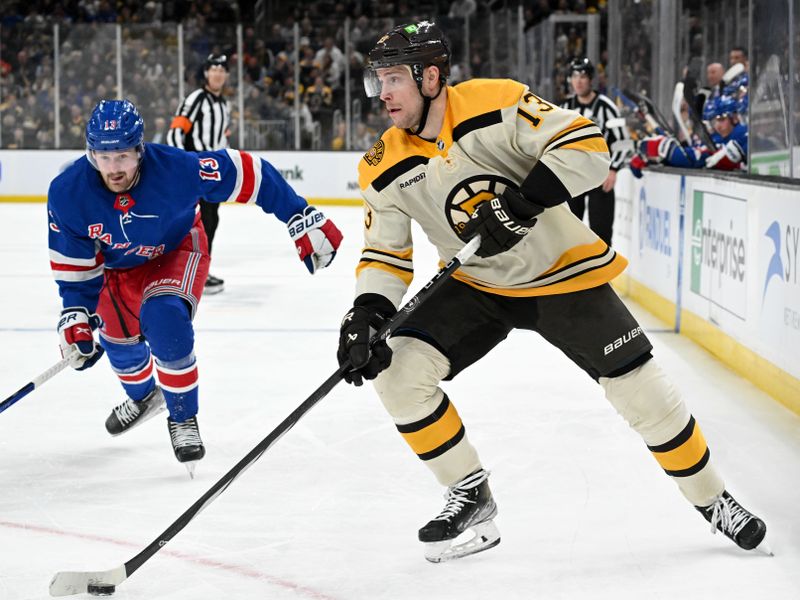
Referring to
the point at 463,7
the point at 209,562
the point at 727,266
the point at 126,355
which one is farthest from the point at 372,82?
the point at 463,7

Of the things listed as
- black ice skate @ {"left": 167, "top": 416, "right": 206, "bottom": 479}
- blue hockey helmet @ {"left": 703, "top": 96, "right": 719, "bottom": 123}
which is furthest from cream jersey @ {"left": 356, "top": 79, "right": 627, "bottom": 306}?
blue hockey helmet @ {"left": 703, "top": 96, "right": 719, "bottom": 123}

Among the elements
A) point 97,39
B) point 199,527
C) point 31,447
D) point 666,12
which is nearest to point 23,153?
point 97,39

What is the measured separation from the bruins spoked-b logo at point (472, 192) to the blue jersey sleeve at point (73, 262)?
114 cm

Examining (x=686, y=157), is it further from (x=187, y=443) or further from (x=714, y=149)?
(x=187, y=443)

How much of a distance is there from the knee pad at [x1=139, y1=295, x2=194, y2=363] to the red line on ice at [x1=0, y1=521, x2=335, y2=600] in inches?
22.5

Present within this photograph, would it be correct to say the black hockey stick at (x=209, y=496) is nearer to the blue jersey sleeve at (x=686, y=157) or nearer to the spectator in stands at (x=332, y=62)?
the blue jersey sleeve at (x=686, y=157)

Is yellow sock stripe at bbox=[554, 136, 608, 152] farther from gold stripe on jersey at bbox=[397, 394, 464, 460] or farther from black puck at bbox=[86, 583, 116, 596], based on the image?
black puck at bbox=[86, 583, 116, 596]

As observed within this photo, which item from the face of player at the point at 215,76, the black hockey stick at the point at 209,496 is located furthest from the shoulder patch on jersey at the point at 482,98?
the face of player at the point at 215,76

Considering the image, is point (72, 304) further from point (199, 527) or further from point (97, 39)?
point (97, 39)

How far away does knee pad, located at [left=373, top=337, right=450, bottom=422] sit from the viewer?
2275 mm

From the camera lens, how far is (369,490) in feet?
9.34

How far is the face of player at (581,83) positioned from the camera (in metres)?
6.21

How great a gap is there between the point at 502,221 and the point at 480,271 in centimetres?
20

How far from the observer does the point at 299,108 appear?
503 inches
